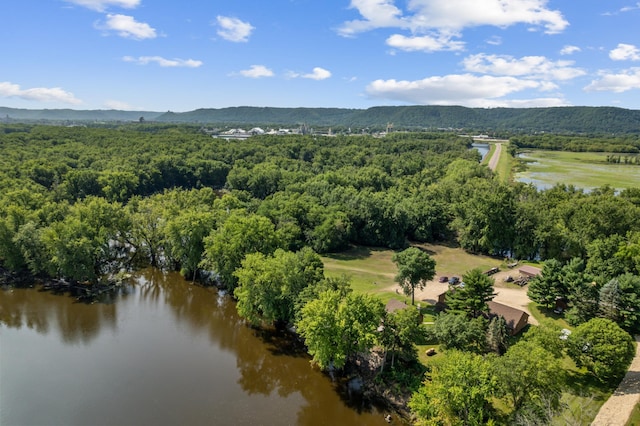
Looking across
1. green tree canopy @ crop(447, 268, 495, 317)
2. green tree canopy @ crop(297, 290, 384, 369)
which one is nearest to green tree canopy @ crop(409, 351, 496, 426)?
green tree canopy @ crop(297, 290, 384, 369)

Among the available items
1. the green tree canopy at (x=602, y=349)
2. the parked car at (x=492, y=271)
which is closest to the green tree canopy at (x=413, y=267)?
the green tree canopy at (x=602, y=349)

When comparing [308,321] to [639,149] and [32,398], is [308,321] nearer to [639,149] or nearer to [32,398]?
[32,398]

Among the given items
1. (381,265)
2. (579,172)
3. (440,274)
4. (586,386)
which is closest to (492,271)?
(440,274)

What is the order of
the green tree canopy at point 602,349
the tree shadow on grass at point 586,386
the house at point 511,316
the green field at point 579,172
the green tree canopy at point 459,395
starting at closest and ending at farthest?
1. the green tree canopy at point 459,395
2. the green tree canopy at point 602,349
3. the tree shadow on grass at point 586,386
4. the house at point 511,316
5. the green field at point 579,172

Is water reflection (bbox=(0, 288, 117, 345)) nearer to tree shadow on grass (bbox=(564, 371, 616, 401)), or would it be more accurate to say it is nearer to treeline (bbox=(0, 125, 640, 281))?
treeline (bbox=(0, 125, 640, 281))

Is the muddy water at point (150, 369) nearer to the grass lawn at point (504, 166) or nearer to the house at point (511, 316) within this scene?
the house at point (511, 316)

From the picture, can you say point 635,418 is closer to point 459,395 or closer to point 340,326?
point 459,395
